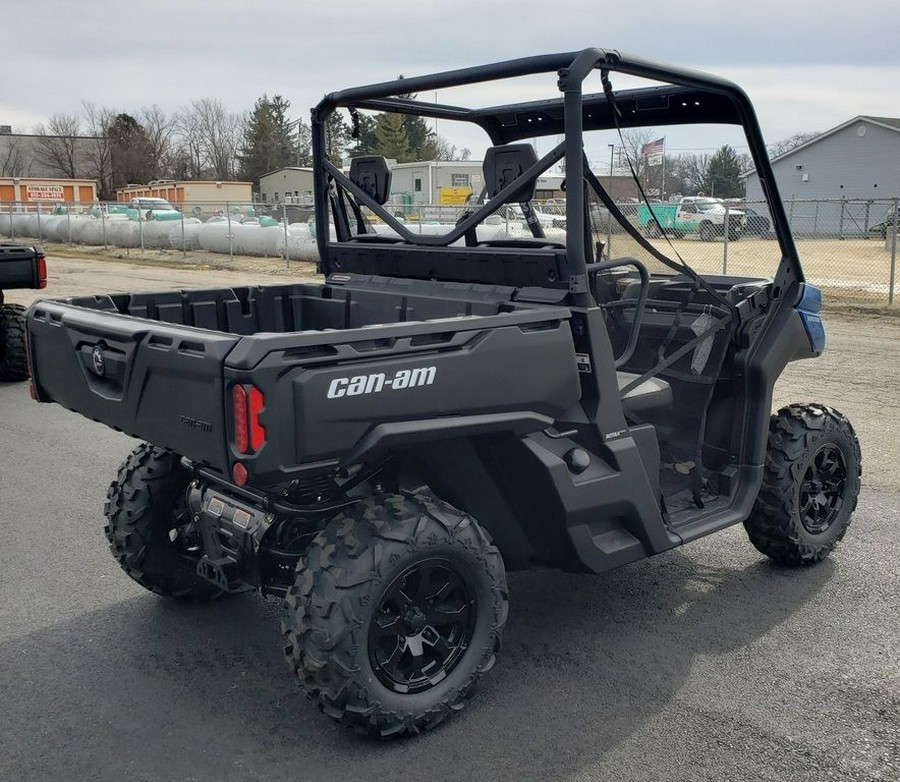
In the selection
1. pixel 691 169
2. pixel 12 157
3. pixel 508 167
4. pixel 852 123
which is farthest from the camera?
pixel 12 157

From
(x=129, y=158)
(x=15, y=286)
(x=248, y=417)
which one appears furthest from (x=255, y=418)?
(x=129, y=158)

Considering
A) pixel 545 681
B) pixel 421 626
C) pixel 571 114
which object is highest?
pixel 571 114

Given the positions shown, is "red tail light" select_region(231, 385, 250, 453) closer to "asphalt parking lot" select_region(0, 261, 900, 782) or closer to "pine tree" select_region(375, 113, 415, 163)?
"asphalt parking lot" select_region(0, 261, 900, 782)

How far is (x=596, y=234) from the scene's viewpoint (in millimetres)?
3869

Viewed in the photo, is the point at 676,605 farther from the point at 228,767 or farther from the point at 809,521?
the point at 228,767

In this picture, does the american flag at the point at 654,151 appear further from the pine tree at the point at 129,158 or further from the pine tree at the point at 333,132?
the pine tree at the point at 129,158

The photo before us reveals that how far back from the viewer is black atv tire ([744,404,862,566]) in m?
4.40

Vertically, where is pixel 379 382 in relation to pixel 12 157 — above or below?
below

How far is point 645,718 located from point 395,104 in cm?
289

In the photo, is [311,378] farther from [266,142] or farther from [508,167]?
[266,142]

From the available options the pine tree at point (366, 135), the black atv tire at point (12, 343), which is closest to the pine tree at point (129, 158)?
the black atv tire at point (12, 343)

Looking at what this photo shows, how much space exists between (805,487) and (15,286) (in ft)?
24.2

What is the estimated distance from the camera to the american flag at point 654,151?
405cm

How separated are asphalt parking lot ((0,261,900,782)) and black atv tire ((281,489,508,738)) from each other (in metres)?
0.16
